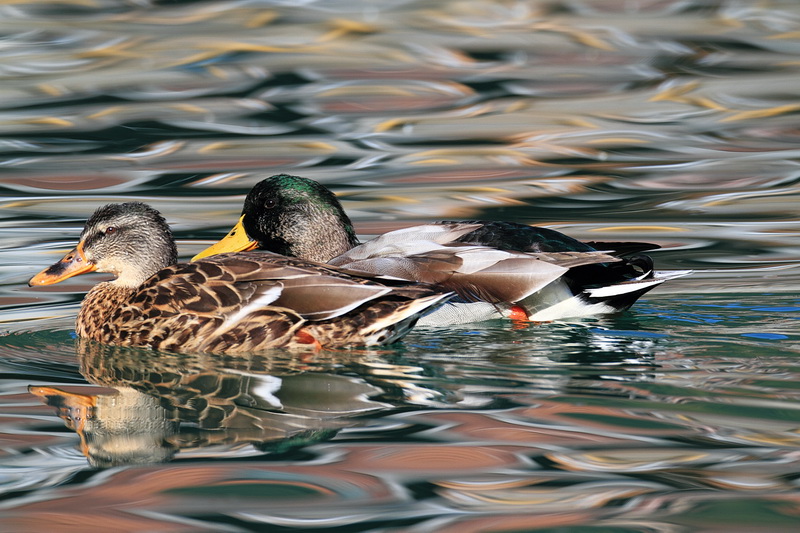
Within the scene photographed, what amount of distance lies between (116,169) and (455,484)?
8.53 m

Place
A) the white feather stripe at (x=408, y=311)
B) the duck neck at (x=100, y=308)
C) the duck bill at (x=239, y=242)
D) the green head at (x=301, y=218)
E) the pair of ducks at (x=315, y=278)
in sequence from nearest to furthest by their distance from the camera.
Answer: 1. the white feather stripe at (x=408, y=311)
2. the pair of ducks at (x=315, y=278)
3. the duck neck at (x=100, y=308)
4. the green head at (x=301, y=218)
5. the duck bill at (x=239, y=242)

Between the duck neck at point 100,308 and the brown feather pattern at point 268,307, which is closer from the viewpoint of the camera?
the brown feather pattern at point 268,307

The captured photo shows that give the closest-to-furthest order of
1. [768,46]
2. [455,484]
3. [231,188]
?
[455,484], [231,188], [768,46]

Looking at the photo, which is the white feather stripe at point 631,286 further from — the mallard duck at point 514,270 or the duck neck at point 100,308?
the duck neck at point 100,308

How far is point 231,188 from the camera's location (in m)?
11.9

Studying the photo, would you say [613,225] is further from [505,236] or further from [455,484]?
[455,484]

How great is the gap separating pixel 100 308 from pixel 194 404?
155cm

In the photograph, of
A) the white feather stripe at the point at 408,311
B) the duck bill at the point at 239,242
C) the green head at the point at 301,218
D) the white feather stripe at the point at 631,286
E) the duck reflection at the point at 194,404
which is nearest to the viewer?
the duck reflection at the point at 194,404

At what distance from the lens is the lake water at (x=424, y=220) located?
4.61 m

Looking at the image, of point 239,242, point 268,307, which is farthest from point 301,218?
point 268,307

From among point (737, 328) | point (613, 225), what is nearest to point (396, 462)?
point (737, 328)

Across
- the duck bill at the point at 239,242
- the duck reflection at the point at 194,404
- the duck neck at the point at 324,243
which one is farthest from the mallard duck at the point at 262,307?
the duck bill at the point at 239,242

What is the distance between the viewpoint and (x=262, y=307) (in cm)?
666

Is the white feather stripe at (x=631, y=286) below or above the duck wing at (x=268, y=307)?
below
